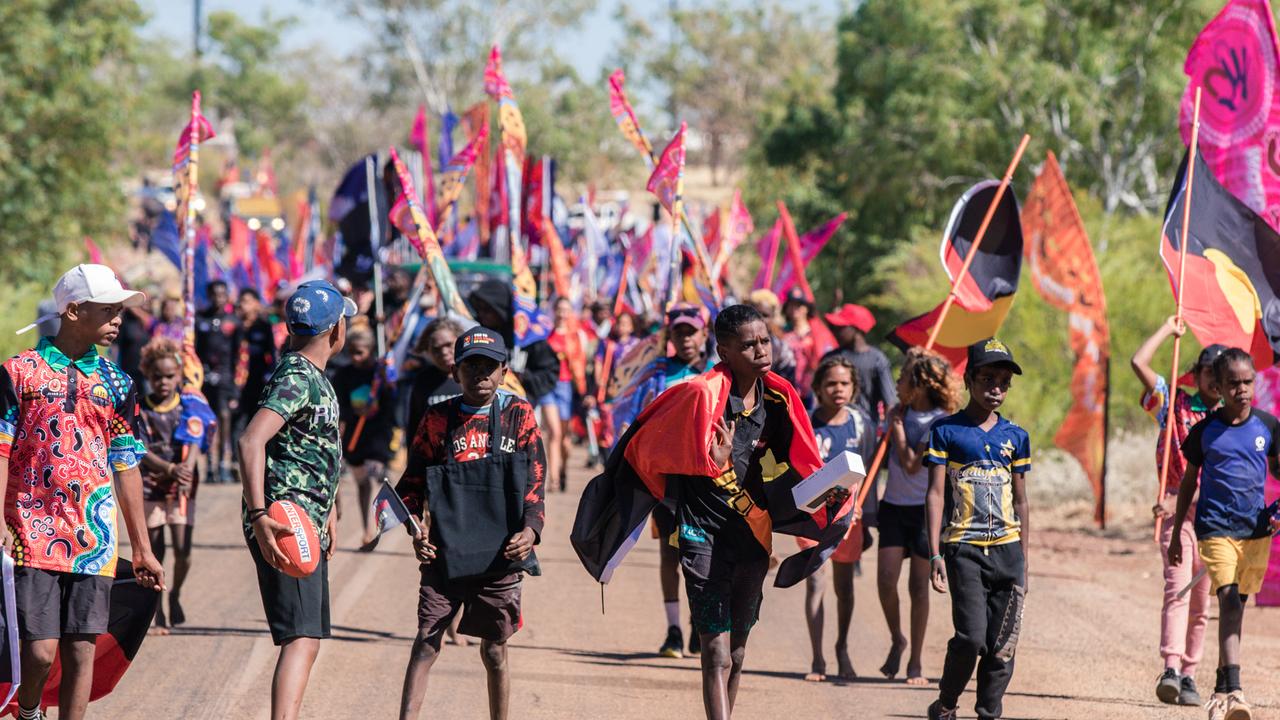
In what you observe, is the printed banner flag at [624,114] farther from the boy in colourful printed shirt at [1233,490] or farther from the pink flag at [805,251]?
the boy in colourful printed shirt at [1233,490]

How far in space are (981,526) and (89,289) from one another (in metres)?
→ 3.56

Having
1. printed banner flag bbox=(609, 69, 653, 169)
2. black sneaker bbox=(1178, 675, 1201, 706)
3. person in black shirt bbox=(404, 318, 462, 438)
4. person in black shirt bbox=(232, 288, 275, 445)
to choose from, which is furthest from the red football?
person in black shirt bbox=(232, 288, 275, 445)

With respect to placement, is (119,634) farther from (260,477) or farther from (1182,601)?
(1182,601)

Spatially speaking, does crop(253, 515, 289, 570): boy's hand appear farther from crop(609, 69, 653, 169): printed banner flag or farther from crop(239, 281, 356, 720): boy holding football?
crop(609, 69, 653, 169): printed banner flag

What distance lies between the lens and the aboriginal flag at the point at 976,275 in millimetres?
9961

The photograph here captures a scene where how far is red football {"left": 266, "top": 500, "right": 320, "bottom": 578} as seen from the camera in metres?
5.46

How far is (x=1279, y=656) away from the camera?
9.39 metres

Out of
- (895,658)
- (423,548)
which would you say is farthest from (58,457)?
(895,658)

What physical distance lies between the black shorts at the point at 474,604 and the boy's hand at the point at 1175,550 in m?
3.20

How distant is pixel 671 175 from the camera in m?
12.1

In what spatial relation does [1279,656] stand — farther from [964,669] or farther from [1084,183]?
[1084,183]

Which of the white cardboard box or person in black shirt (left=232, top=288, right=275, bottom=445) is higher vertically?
the white cardboard box

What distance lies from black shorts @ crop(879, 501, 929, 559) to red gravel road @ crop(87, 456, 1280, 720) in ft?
2.27

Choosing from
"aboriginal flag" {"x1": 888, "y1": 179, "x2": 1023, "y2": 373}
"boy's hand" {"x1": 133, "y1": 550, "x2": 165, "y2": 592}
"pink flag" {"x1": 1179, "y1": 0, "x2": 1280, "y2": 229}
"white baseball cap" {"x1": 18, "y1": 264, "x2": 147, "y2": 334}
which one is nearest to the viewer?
"white baseball cap" {"x1": 18, "y1": 264, "x2": 147, "y2": 334}
